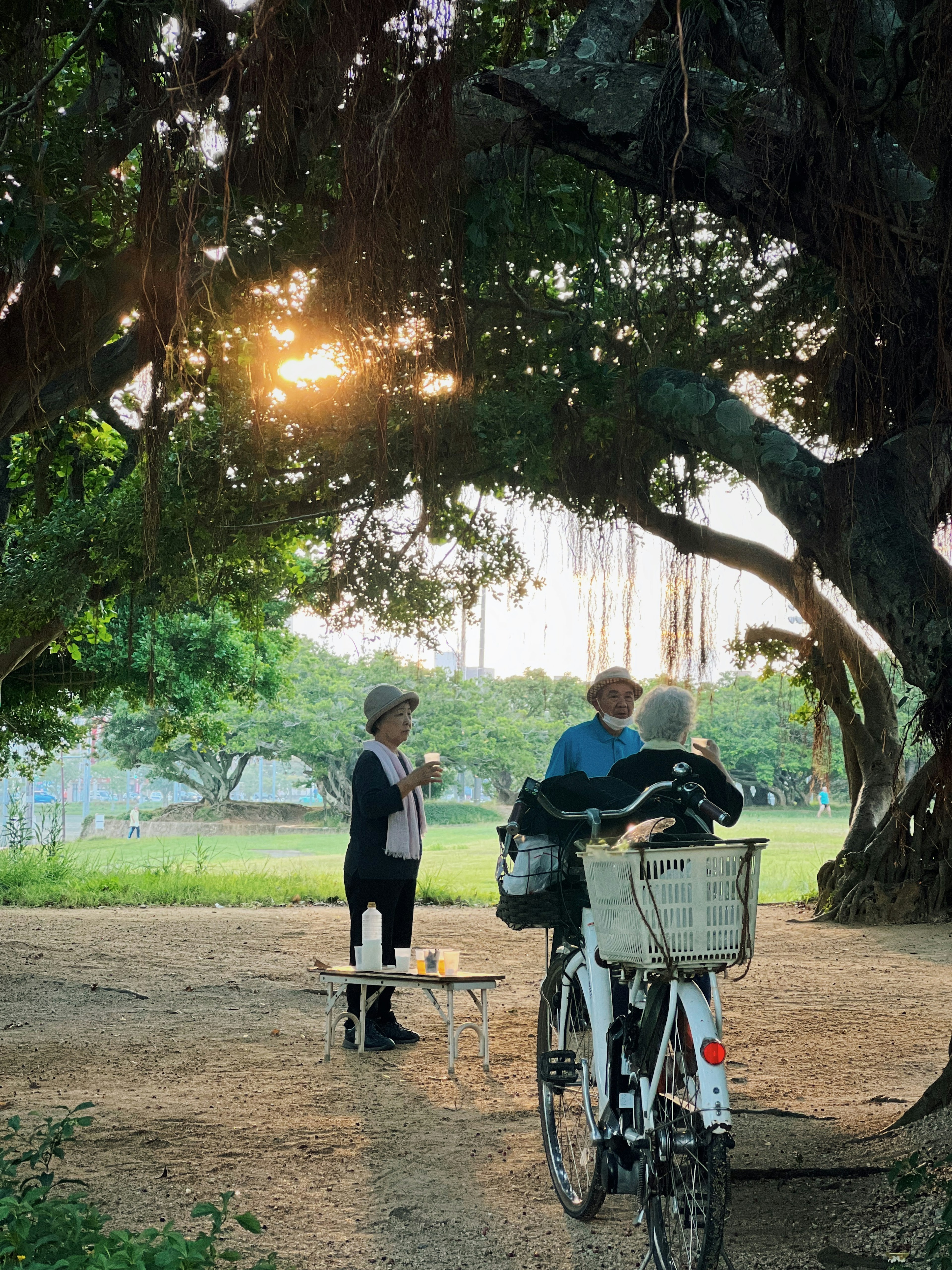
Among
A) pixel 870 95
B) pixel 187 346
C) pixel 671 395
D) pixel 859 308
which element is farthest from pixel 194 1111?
pixel 870 95

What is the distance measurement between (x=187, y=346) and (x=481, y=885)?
15.9m

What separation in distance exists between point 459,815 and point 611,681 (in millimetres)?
41972


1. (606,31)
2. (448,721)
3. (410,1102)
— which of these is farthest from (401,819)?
(448,721)

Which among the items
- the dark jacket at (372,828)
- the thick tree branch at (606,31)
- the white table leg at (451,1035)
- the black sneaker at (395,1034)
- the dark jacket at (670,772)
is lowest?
the black sneaker at (395,1034)

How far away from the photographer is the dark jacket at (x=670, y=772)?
11.8ft

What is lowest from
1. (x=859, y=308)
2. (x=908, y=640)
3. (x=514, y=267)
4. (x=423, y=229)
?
(x=908, y=640)

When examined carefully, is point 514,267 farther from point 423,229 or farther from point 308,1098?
point 308,1098

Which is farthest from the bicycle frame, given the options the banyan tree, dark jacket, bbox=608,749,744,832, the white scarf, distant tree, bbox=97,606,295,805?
distant tree, bbox=97,606,295,805

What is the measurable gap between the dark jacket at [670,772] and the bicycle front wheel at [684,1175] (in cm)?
77

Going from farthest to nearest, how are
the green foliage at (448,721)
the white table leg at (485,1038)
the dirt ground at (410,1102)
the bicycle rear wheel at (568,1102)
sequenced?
the green foliage at (448,721)
the white table leg at (485,1038)
the bicycle rear wheel at (568,1102)
the dirt ground at (410,1102)

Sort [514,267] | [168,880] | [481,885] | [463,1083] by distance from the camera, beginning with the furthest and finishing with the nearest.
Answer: [481,885] < [168,880] < [514,267] < [463,1083]

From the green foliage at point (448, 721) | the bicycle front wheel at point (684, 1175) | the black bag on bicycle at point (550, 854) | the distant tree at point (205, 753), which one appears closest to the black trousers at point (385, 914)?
the black bag on bicycle at point (550, 854)

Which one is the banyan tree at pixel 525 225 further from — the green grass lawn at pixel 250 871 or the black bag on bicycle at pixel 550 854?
the green grass lawn at pixel 250 871

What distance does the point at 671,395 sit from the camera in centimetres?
520
